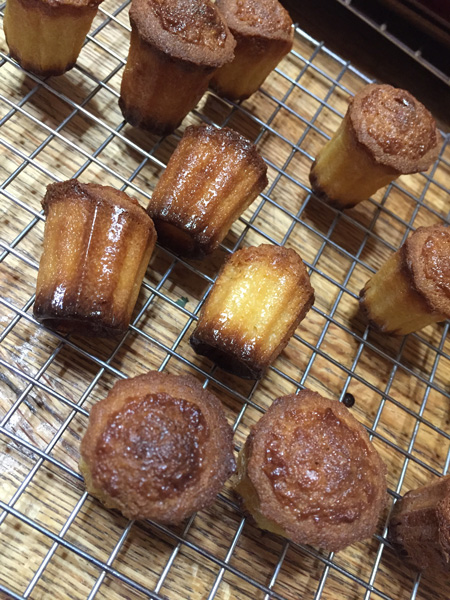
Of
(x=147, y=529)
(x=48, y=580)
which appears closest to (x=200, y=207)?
(x=147, y=529)

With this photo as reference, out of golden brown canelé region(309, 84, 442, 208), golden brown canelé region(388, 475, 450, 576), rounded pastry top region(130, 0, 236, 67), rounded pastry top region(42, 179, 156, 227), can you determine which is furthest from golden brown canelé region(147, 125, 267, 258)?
golden brown canelé region(388, 475, 450, 576)

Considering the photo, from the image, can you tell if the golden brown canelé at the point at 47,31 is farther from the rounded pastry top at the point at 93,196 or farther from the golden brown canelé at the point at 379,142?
A: the golden brown canelé at the point at 379,142

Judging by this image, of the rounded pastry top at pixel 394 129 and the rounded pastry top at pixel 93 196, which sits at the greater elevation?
the rounded pastry top at pixel 394 129

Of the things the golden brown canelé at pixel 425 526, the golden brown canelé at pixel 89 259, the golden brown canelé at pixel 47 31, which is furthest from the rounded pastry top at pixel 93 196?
the golden brown canelé at pixel 425 526

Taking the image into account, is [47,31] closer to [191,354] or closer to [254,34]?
[254,34]

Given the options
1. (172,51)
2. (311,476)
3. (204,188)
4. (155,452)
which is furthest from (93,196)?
(311,476)
